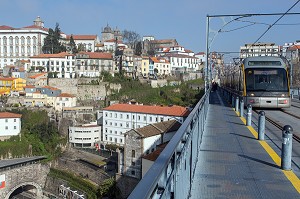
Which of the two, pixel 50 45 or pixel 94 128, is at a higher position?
pixel 50 45

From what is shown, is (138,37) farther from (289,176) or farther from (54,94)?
(289,176)

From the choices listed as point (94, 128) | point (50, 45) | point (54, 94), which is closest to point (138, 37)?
point (50, 45)

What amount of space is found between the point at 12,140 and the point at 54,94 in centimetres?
1516

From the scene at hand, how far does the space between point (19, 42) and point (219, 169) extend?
3758 inches

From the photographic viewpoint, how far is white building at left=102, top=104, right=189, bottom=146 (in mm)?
43500

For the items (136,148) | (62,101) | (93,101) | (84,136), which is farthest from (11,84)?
(136,148)

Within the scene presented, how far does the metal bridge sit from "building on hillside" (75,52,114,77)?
6928 cm

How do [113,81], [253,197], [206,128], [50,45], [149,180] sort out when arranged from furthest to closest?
[50,45]
[113,81]
[206,128]
[253,197]
[149,180]

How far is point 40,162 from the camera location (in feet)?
142

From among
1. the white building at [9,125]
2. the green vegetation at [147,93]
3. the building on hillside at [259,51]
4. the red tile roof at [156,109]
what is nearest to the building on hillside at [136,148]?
the red tile roof at [156,109]

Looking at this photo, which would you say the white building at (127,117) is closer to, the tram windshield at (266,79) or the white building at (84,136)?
the white building at (84,136)

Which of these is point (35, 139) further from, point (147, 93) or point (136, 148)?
point (147, 93)

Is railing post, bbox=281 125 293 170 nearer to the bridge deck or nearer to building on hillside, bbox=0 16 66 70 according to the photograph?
the bridge deck

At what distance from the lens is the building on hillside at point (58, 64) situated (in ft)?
242
